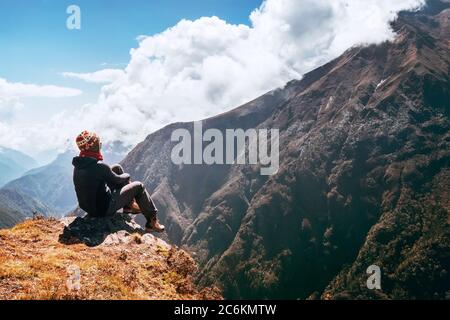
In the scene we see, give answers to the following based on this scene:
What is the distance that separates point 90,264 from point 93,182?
562cm

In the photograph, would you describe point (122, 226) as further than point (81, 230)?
Yes

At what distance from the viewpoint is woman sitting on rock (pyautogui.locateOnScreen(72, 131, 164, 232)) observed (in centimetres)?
1966

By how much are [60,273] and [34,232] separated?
6.50 metres

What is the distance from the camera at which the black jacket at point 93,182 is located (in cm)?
1962

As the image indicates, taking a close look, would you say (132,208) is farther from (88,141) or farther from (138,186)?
(88,141)

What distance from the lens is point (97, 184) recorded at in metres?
19.8

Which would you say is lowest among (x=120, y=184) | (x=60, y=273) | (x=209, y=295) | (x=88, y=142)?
(x=209, y=295)

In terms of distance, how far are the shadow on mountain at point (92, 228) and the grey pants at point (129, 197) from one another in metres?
0.76

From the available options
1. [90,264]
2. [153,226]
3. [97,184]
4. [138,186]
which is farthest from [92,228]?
[90,264]

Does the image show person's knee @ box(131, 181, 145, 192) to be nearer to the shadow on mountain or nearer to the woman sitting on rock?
the woman sitting on rock

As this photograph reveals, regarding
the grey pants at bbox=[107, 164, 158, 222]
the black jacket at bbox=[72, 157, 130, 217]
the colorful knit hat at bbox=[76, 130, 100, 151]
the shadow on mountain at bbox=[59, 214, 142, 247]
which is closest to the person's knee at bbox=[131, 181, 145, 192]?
the grey pants at bbox=[107, 164, 158, 222]
